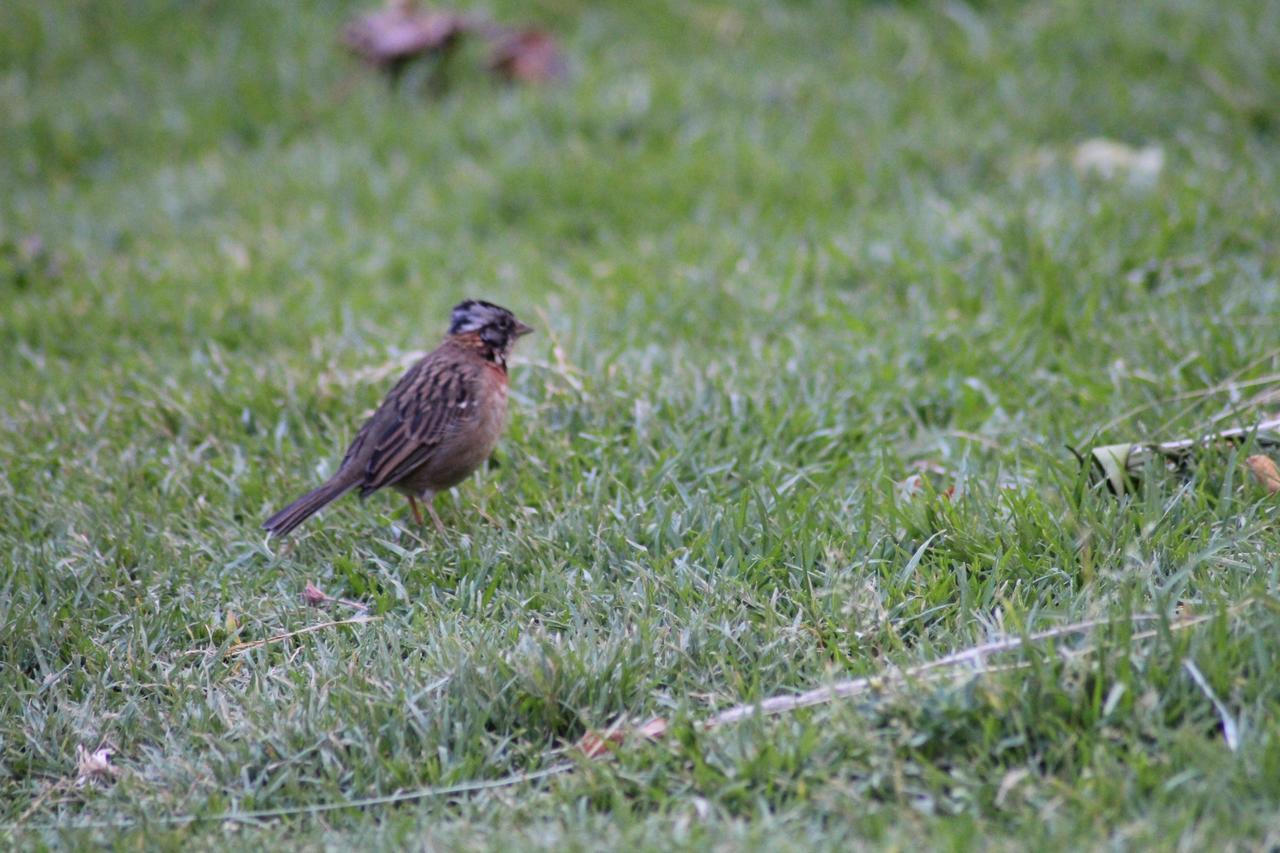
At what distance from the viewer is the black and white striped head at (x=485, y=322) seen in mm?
5090

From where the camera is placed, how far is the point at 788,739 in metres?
3.17

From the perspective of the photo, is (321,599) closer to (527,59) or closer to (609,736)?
(609,736)

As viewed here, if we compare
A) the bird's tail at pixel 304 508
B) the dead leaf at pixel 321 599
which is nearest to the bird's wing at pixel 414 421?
the bird's tail at pixel 304 508

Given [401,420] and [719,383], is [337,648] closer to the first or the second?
[401,420]

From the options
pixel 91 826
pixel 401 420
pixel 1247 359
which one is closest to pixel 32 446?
pixel 401 420

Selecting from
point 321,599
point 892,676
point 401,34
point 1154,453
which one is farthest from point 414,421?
point 401,34

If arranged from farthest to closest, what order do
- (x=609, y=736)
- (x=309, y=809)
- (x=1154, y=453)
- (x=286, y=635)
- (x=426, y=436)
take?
(x=426, y=436) < (x=1154, y=453) < (x=286, y=635) < (x=609, y=736) < (x=309, y=809)

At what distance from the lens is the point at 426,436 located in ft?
15.1

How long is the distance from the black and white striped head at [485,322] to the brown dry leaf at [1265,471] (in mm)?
2699

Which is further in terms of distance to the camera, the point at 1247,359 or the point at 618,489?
the point at 1247,359

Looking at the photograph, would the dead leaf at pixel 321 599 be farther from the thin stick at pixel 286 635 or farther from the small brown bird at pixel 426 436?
the small brown bird at pixel 426 436

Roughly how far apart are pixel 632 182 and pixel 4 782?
5099mm

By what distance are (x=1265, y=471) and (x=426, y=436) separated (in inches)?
108

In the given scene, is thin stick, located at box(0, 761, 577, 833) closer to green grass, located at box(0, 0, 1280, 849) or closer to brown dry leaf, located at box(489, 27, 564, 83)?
green grass, located at box(0, 0, 1280, 849)
